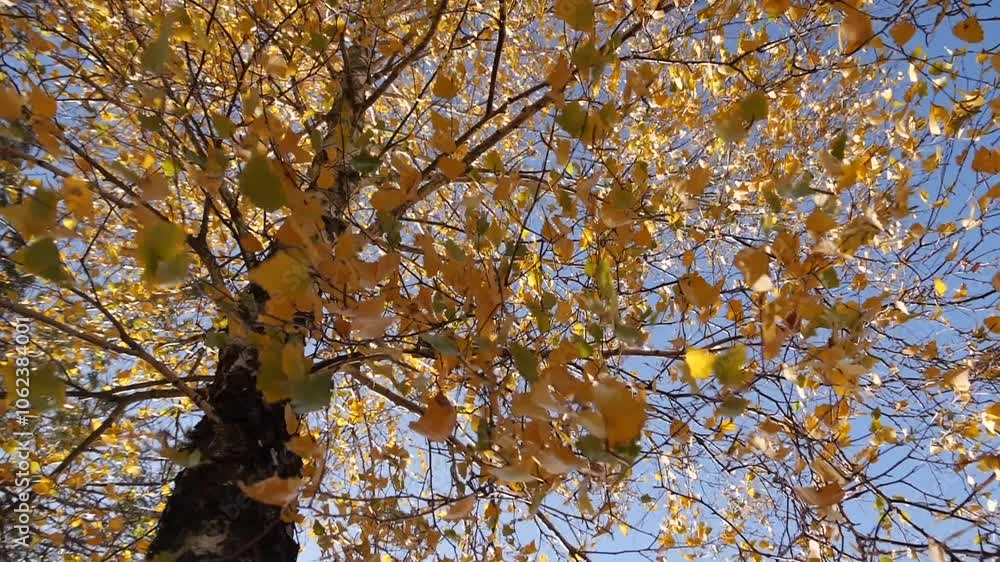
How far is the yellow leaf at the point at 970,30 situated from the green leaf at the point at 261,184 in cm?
172

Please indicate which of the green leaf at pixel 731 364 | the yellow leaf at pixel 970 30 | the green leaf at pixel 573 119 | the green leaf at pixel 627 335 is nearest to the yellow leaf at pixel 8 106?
the green leaf at pixel 573 119

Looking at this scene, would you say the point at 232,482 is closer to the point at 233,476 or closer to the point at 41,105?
the point at 233,476

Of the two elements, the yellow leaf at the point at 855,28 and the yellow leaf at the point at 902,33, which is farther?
the yellow leaf at the point at 902,33

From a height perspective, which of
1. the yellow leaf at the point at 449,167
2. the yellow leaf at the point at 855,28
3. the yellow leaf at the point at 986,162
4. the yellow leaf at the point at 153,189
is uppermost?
the yellow leaf at the point at 855,28

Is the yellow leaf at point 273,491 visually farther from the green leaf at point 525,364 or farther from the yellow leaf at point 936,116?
the yellow leaf at point 936,116

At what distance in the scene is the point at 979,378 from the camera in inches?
79.3

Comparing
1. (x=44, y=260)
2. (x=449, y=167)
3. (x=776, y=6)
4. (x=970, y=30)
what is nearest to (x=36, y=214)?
(x=44, y=260)

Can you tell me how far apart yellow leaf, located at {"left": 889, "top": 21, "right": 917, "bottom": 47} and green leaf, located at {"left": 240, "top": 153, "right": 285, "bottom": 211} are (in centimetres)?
154

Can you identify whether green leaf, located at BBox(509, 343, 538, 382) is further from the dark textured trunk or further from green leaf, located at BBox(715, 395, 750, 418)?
the dark textured trunk

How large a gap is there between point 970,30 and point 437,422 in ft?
5.47

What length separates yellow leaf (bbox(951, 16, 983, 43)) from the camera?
1.42m

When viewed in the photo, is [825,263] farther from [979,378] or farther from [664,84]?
[664,84]

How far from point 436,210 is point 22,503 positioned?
103 inches

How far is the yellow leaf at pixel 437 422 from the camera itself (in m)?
0.98
